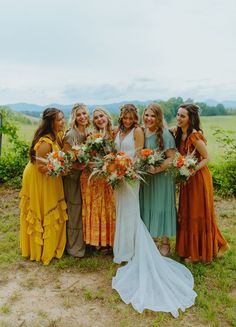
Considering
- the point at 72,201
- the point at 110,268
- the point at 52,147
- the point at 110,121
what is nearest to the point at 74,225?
the point at 72,201

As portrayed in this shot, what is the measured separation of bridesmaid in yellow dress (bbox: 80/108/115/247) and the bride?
19 centimetres

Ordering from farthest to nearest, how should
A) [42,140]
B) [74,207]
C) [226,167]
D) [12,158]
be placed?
1. [12,158]
2. [226,167]
3. [74,207]
4. [42,140]

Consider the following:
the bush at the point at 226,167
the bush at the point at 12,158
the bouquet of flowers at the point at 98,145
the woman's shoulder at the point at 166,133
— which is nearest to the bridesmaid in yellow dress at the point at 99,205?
the bouquet of flowers at the point at 98,145

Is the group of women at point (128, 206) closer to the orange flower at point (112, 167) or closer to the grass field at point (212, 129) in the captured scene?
the orange flower at point (112, 167)

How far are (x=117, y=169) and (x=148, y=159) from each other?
40 cm

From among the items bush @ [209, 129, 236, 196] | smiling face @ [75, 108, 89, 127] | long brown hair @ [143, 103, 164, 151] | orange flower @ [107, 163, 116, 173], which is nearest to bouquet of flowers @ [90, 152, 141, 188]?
orange flower @ [107, 163, 116, 173]

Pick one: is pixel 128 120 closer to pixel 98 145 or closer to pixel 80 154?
pixel 98 145

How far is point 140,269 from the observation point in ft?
15.7

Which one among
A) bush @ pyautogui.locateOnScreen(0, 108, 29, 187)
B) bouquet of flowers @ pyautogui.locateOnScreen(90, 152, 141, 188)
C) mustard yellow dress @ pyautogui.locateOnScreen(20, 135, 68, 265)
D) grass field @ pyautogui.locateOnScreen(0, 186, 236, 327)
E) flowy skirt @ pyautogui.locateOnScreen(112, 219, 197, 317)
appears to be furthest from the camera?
bush @ pyautogui.locateOnScreen(0, 108, 29, 187)

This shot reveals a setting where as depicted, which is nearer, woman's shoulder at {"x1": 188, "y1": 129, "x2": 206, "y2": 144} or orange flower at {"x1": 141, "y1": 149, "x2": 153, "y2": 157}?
orange flower at {"x1": 141, "y1": 149, "x2": 153, "y2": 157}

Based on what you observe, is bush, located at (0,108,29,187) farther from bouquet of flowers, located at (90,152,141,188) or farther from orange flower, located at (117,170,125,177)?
orange flower, located at (117,170,125,177)

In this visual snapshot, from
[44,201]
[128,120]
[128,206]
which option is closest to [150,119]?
[128,120]

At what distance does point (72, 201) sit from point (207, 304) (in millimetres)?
2241

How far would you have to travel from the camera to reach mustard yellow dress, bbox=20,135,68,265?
5.30 meters
